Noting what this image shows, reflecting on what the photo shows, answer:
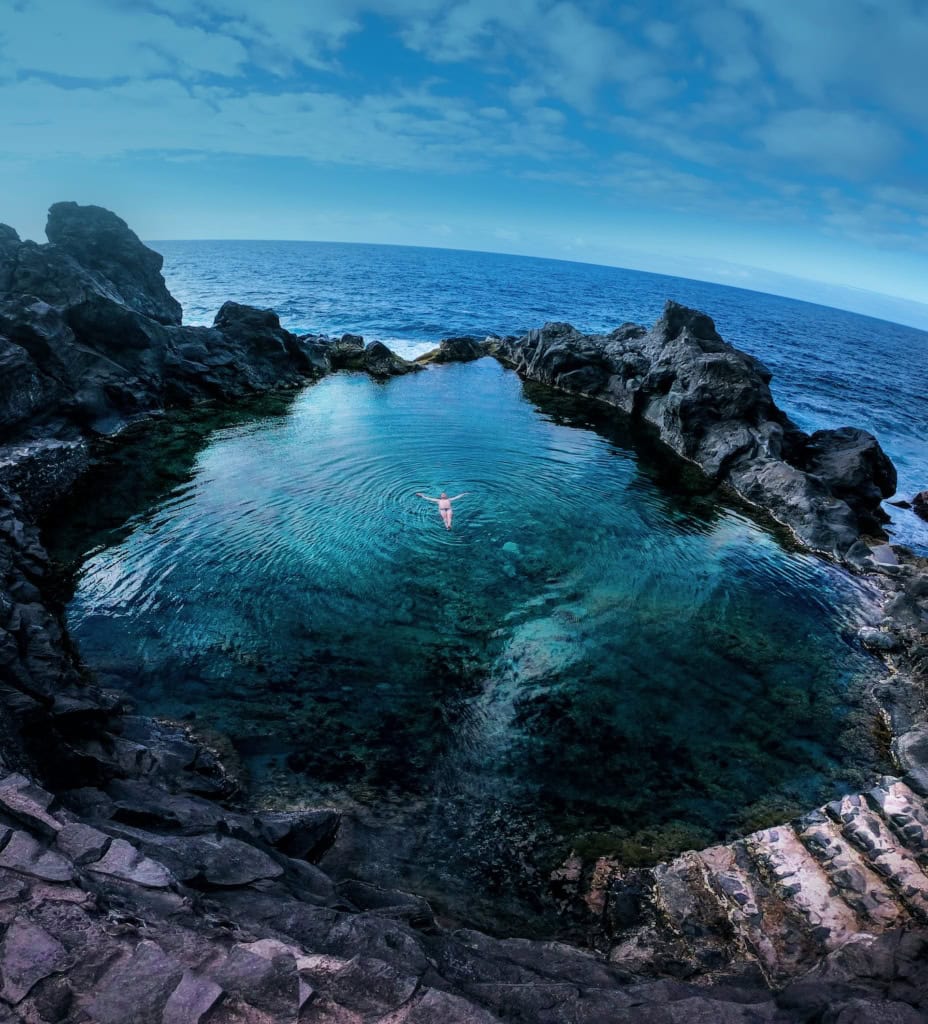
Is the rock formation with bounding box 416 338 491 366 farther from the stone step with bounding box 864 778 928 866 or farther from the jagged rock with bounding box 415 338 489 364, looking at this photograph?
the stone step with bounding box 864 778 928 866

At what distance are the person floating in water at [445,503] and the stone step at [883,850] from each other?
15.2 meters

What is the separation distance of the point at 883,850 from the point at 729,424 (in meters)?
28.5

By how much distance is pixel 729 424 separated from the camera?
112 feet

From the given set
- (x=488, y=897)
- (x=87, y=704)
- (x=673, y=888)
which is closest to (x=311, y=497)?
(x=87, y=704)

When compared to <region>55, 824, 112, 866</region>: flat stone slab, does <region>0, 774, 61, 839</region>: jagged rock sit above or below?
above

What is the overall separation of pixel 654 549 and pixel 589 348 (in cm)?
3117

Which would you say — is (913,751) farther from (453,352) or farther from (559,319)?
(559,319)

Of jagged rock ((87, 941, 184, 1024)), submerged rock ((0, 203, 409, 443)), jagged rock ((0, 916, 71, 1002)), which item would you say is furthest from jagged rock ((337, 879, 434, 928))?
submerged rock ((0, 203, 409, 443))

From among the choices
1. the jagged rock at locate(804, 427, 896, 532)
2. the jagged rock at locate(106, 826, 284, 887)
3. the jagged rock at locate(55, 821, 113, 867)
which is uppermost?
the jagged rock at locate(804, 427, 896, 532)

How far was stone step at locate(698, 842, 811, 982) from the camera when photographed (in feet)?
27.7

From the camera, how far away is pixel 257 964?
18.4 ft

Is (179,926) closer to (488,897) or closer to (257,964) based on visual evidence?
(257,964)

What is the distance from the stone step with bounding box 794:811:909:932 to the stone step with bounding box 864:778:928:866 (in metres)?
0.85

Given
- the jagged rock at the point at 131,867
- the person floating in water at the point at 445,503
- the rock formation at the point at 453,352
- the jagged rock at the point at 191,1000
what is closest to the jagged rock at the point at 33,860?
the jagged rock at the point at 131,867
